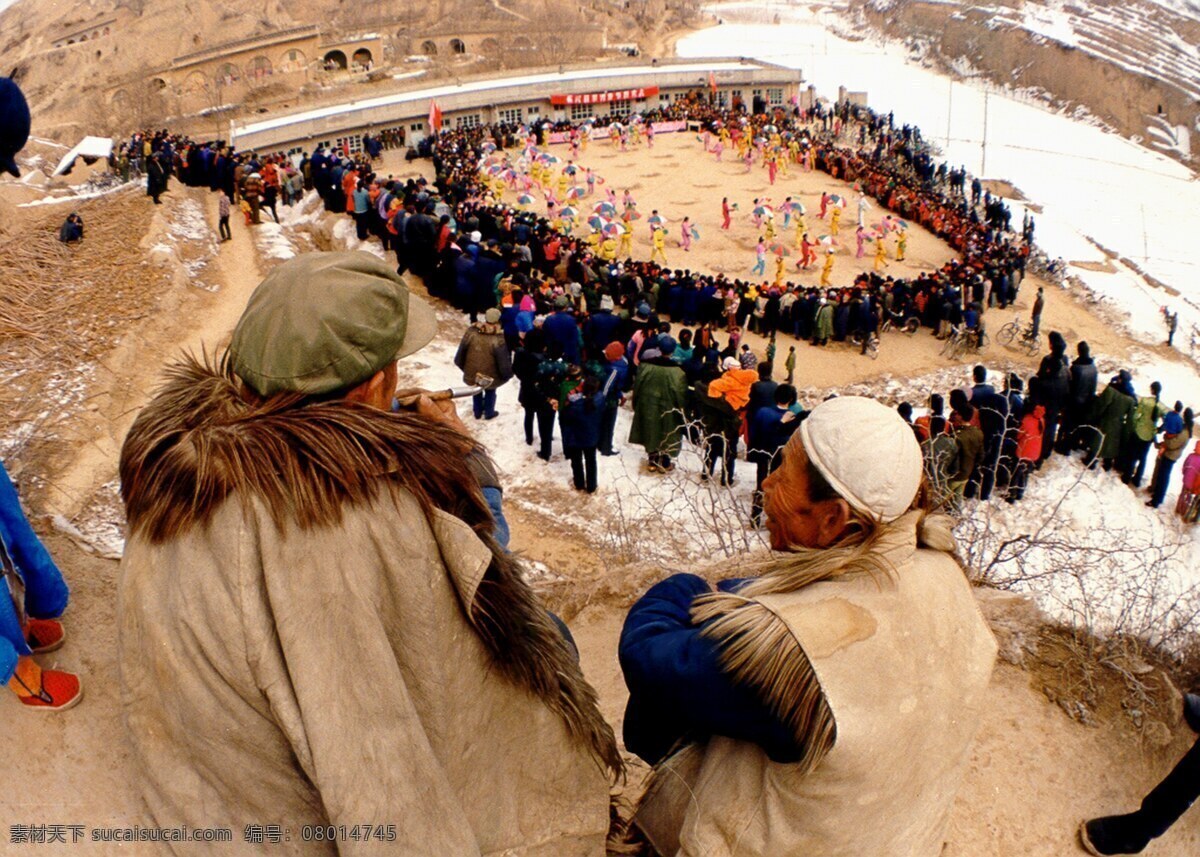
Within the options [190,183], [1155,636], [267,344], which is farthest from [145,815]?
[190,183]

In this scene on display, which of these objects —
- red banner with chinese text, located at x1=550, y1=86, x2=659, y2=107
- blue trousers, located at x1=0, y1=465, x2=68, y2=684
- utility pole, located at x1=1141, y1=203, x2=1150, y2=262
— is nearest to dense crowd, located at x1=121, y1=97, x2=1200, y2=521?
blue trousers, located at x1=0, y1=465, x2=68, y2=684

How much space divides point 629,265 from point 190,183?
997 cm

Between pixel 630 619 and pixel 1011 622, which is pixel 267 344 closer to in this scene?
pixel 630 619

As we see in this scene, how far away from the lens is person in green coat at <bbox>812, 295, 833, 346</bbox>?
1767 cm

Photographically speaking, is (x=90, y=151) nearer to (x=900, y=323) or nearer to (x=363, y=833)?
(x=900, y=323)

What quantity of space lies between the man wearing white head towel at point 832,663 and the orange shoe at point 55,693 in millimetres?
2151

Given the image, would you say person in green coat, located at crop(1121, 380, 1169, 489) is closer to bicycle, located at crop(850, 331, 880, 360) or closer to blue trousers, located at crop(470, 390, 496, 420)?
bicycle, located at crop(850, 331, 880, 360)

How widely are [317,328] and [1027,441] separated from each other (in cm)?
1083

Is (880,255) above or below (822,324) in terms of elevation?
below

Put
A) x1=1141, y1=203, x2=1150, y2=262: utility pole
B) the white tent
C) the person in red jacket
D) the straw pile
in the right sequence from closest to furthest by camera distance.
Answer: the straw pile, the person in red jacket, the white tent, x1=1141, y1=203, x2=1150, y2=262: utility pole

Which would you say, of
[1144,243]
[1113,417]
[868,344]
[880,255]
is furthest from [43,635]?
[1144,243]

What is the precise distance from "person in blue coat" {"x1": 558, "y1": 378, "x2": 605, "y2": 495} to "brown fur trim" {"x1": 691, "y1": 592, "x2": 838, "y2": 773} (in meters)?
7.75

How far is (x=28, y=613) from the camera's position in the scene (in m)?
3.44

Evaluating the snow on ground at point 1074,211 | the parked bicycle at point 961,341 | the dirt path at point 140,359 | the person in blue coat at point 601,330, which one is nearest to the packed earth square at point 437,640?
the snow on ground at point 1074,211
